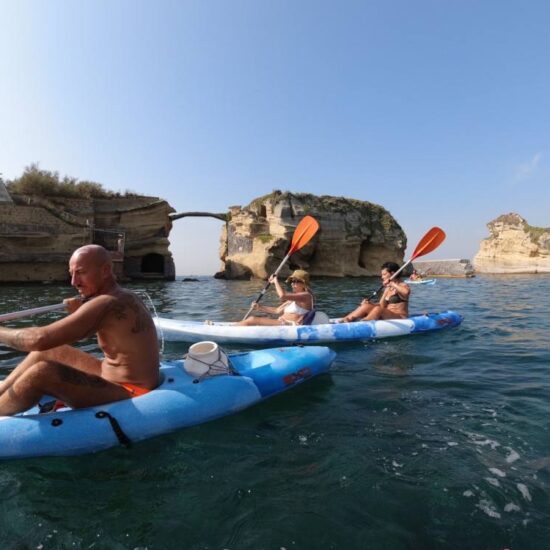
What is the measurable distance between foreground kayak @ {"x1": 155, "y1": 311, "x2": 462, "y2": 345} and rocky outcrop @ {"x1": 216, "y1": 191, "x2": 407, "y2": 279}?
21.8 meters

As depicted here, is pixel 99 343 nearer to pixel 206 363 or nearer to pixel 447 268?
pixel 206 363

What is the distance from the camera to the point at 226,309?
1162 centimetres

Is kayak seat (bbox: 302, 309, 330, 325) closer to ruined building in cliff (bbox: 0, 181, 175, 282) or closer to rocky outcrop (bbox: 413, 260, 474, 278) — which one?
ruined building in cliff (bbox: 0, 181, 175, 282)

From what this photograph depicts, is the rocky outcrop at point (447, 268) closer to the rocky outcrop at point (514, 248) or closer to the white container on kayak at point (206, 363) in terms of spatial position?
the rocky outcrop at point (514, 248)

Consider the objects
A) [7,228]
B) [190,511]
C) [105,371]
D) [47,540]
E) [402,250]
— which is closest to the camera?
[47,540]

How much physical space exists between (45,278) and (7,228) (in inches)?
130

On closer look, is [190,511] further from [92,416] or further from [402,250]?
[402,250]

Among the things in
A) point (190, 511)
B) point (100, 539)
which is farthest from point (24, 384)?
point (190, 511)

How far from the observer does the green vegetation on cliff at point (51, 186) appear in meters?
22.3

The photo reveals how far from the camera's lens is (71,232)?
2195cm

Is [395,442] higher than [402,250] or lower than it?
lower

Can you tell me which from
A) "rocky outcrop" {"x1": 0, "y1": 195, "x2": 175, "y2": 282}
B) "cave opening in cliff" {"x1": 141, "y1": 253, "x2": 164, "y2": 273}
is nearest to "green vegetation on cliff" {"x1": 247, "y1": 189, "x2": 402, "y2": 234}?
"rocky outcrop" {"x1": 0, "y1": 195, "x2": 175, "y2": 282}

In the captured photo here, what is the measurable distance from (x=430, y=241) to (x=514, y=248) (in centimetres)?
4549

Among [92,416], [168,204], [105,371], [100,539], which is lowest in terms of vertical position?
[100,539]
